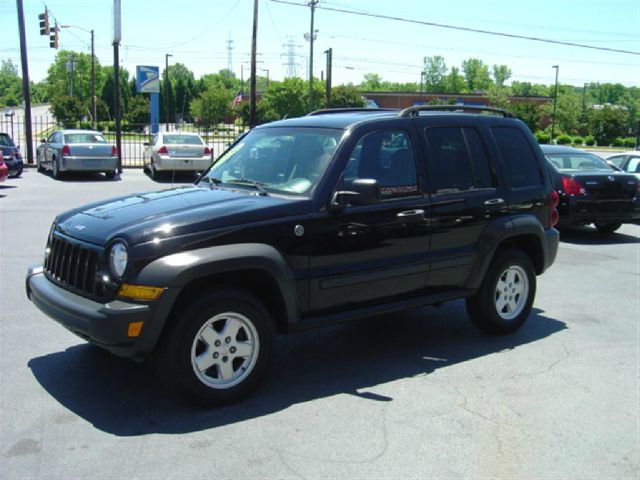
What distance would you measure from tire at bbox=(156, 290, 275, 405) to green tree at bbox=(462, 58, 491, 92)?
168993 mm

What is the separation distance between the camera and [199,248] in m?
4.27

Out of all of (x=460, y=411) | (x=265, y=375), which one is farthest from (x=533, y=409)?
(x=265, y=375)

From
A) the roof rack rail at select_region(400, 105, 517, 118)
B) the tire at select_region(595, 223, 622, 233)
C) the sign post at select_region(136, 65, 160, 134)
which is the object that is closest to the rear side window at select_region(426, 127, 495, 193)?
the roof rack rail at select_region(400, 105, 517, 118)

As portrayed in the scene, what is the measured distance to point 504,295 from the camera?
622cm

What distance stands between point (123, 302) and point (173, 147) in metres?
17.8

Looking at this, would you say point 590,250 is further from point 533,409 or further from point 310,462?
point 310,462

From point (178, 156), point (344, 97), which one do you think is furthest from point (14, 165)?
point (344, 97)

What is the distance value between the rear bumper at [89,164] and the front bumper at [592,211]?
1402cm

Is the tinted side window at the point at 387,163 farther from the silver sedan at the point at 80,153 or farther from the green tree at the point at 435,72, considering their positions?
the green tree at the point at 435,72

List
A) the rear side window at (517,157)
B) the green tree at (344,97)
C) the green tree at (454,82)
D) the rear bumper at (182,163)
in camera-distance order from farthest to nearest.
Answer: the green tree at (454,82)
the green tree at (344,97)
the rear bumper at (182,163)
the rear side window at (517,157)

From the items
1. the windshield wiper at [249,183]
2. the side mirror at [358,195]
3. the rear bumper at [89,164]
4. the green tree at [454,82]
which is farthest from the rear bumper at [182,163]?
the green tree at [454,82]

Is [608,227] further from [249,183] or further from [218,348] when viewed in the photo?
[218,348]

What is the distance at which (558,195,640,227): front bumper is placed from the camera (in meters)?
11.9

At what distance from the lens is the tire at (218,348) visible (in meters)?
Answer: 4.25
